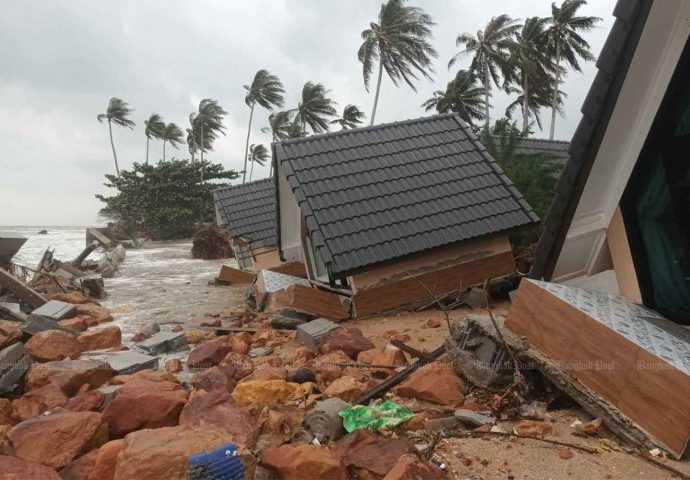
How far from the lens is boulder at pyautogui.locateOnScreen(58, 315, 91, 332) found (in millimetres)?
7763

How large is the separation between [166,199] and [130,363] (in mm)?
39391

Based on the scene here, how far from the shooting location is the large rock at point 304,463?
2521mm

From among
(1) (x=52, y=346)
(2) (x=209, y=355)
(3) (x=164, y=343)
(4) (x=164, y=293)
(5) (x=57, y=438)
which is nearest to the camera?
(5) (x=57, y=438)

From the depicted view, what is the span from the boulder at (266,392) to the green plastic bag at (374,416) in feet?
2.68

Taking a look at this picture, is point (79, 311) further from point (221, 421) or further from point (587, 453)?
point (587, 453)

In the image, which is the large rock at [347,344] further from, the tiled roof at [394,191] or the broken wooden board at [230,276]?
the broken wooden board at [230,276]

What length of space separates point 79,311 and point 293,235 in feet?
17.1

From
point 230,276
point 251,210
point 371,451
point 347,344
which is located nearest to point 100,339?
point 347,344

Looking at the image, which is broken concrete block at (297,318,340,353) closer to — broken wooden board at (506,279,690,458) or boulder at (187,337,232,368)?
boulder at (187,337,232,368)

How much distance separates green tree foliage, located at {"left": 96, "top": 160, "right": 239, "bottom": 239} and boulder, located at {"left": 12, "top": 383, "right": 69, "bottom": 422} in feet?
128

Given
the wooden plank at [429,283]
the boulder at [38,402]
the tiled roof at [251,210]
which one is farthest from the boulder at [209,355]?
the tiled roof at [251,210]

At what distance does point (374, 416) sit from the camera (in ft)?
10.7

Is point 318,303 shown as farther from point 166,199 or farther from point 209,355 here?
point 166,199

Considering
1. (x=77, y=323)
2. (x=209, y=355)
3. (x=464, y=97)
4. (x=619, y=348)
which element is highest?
(x=464, y=97)
